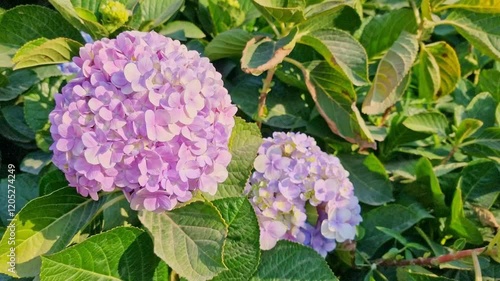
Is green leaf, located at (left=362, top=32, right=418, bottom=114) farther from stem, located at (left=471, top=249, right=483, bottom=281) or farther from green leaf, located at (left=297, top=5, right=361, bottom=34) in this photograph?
stem, located at (left=471, top=249, right=483, bottom=281)

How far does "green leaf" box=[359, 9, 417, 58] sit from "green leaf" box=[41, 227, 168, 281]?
2.94 ft

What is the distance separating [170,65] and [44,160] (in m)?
0.58

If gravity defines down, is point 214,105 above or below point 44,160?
above

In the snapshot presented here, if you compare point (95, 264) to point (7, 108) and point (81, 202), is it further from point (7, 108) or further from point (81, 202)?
point (7, 108)

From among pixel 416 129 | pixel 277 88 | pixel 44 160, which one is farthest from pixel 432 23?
pixel 44 160

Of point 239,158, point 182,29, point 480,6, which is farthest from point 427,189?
point 182,29

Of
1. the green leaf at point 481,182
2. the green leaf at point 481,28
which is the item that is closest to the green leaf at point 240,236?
the green leaf at point 481,182

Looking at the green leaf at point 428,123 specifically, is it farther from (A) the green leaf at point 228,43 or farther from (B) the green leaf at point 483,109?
(A) the green leaf at point 228,43

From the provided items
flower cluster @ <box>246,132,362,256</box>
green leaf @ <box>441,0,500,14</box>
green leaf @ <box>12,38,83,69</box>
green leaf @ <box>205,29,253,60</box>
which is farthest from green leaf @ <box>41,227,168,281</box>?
green leaf @ <box>441,0,500,14</box>

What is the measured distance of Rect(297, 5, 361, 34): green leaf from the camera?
1471 mm

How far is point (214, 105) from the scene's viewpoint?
1046mm

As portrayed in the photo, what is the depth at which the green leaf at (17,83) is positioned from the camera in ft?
4.80

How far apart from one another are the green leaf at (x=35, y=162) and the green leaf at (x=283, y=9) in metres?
0.62

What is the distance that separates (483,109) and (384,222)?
18.7 inches
